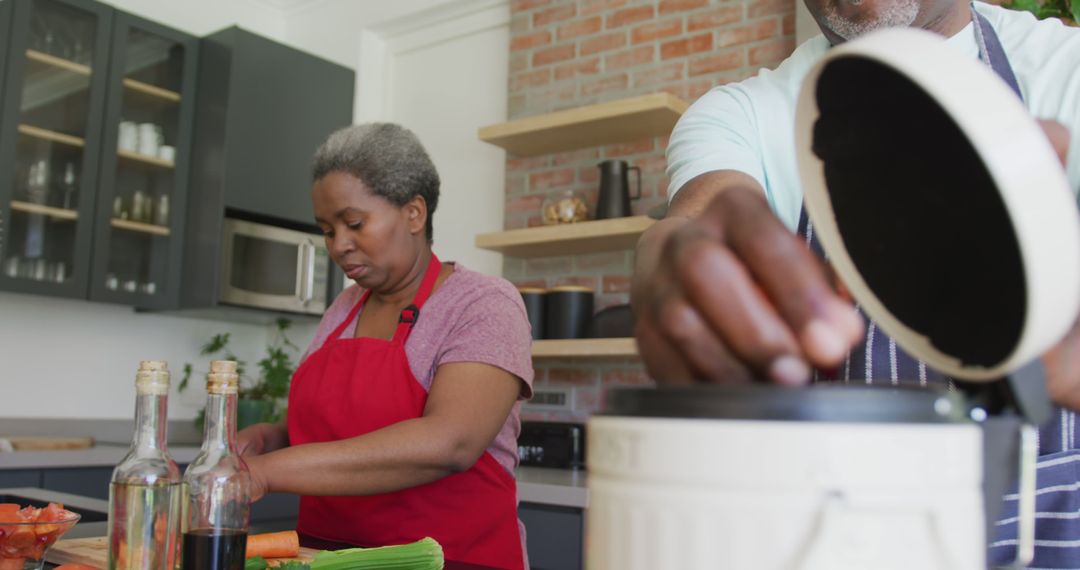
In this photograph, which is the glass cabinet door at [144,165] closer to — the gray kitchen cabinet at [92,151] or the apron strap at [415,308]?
the gray kitchen cabinet at [92,151]

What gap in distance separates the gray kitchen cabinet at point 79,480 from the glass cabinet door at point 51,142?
0.70m

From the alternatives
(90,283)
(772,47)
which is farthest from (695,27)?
(90,283)

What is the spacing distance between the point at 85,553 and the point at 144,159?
111 inches

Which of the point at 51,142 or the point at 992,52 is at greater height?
the point at 51,142

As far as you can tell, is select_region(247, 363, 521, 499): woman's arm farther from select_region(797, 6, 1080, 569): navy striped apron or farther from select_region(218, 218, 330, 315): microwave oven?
select_region(218, 218, 330, 315): microwave oven

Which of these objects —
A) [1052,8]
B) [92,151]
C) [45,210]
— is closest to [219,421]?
[1052,8]

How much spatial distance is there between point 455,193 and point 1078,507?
3164 mm

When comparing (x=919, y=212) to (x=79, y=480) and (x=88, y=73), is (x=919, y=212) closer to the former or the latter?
(x=79, y=480)

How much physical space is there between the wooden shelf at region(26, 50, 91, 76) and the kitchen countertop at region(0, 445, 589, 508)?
1.36 metres

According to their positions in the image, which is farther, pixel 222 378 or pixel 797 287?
pixel 222 378

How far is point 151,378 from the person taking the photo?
912 mm

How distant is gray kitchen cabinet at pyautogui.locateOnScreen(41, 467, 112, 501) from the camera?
2963 mm

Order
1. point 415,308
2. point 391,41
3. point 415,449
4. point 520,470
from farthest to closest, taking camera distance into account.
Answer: point 391,41 < point 520,470 < point 415,308 < point 415,449

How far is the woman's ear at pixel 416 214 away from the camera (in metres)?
1.74
